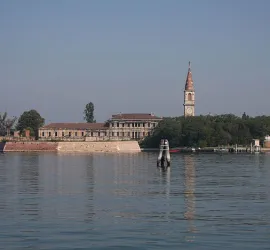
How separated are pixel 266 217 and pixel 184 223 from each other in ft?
11.1

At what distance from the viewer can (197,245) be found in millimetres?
20469

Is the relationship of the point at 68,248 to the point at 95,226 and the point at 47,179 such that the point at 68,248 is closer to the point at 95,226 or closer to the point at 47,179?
the point at 95,226

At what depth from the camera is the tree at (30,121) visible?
552ft

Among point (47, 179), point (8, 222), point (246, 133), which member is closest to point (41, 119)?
point (246, 133)

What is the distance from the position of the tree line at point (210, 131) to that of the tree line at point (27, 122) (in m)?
36.1

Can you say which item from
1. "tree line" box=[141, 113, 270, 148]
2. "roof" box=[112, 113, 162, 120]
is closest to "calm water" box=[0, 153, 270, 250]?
"tree line" box=[141, 113, 270, 148]

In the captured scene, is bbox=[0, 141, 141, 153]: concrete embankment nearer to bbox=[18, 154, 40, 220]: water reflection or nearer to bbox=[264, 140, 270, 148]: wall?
bbox=[264, 140, 270, 148]: wall

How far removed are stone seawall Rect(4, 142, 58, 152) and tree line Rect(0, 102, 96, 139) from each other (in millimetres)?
17974

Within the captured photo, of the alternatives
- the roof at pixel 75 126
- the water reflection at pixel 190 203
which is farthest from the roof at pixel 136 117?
the water reflection at pixel 190 203

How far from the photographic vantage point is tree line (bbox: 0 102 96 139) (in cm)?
16662

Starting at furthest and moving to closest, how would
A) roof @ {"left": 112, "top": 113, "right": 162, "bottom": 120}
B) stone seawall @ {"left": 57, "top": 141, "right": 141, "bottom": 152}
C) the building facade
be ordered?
1. roof @ {"left": 112, "top": 113, "right": 162, "bottom": 120}
2. the building facade
3. stone seawall @ {"left": 57, "top": 141, "right": 141, "bottom": 152}

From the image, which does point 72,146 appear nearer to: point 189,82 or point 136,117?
point 136,117

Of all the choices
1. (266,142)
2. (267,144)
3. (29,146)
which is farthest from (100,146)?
(267,144)

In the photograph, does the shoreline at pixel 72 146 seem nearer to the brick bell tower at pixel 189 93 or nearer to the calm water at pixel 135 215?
the brick bell tower at pixel 189 93
